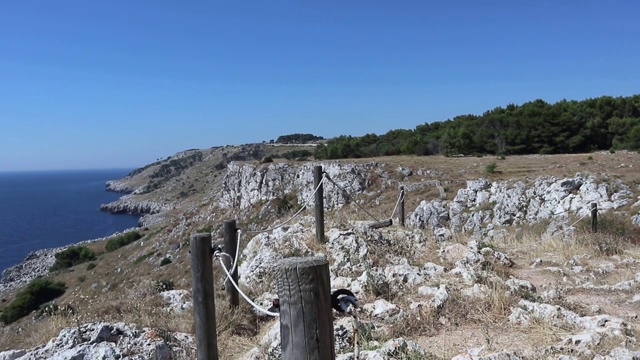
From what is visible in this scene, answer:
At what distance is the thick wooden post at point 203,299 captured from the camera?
14.3ft

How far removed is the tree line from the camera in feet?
133

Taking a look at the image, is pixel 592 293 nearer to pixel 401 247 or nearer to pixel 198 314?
pixel 401 247

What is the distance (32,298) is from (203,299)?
44354 millimetres

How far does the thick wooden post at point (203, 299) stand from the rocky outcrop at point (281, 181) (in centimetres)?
2790

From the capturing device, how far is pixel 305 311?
7.22 ft

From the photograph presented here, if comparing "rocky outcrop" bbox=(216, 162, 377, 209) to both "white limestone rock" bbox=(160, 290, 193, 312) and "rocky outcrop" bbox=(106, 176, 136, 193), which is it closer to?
"white limestone rock" bbox=(160, 290, 193, 312)

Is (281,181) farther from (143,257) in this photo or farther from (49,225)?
(49,225)

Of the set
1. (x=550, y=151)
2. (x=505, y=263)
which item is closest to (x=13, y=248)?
(x=550, y=151)

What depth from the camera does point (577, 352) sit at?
371 cm

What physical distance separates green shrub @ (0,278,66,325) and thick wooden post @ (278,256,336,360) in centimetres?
3830

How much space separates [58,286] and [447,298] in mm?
49787

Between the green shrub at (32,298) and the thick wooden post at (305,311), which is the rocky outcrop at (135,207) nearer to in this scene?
the green shrub at (32,298)

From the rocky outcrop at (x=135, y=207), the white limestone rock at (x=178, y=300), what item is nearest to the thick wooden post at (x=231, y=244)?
the white limestone rock at (x=178, y=300)

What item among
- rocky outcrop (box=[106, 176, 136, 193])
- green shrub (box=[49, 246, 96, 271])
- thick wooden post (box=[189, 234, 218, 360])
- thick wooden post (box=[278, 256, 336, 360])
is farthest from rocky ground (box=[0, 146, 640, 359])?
rocky outcrop (box=[106, 176, 136, 193])
